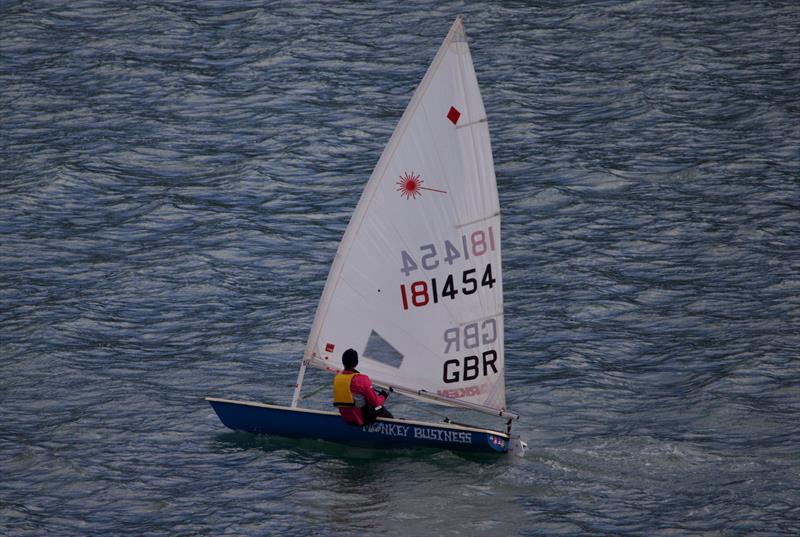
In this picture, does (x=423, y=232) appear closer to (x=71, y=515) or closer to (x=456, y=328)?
(x=456, y=328)

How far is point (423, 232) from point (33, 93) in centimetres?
2450

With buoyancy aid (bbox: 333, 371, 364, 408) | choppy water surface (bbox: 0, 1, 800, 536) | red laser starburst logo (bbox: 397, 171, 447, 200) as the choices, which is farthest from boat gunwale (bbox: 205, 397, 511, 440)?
red laser starburst logo (bbox: 397, 171, 447, 200)

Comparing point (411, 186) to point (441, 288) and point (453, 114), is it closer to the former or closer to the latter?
point (453, 114)

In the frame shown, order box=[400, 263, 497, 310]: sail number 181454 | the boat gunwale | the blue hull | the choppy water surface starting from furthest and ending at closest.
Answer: box=[400, 263, 497, 310]: sail number 181454
the blue hull
the boat gunwale
the choppy water surface

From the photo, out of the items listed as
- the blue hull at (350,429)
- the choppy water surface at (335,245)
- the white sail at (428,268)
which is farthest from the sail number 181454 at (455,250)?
the choppy water surface at (335,245)

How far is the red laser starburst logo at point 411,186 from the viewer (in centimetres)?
2312

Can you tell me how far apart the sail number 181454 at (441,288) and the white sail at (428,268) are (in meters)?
0.02

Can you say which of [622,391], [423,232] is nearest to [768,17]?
[622,391]

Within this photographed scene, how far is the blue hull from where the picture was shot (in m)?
23.1

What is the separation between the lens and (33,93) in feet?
142

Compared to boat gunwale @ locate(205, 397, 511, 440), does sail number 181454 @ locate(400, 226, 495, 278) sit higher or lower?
higher

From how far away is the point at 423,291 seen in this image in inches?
928

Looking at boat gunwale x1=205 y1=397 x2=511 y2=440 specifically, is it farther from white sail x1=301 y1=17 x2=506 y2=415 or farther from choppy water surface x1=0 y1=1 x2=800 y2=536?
white sail x1=301 y1=17 x2=506 y2=415

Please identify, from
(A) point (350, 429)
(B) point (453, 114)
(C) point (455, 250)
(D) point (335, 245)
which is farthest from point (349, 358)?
(D) point (335, 245)
